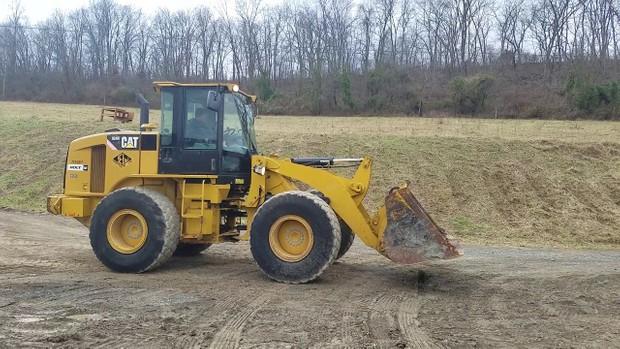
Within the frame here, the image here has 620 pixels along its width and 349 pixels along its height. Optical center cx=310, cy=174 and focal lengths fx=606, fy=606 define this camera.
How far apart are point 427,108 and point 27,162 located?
Answer: 28103 millimetres

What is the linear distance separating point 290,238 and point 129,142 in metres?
2.91

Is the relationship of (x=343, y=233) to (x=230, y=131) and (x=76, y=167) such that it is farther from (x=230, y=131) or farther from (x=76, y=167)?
(x=76, y=167)

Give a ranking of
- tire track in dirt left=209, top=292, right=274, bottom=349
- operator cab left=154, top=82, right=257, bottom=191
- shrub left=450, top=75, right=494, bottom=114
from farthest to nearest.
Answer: shrub left=450, top=75, right=494, bottom=114 → operator cab left=154, top=82, right=257, bottom=191 → tire track in dirt left=209, top=292, right=274, bottom=349

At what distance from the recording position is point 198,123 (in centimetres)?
872

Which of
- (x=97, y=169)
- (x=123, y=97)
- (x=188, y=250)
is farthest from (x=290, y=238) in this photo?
(x=123, y=97)

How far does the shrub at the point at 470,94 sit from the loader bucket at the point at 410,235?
33787mm

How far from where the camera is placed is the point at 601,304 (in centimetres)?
687

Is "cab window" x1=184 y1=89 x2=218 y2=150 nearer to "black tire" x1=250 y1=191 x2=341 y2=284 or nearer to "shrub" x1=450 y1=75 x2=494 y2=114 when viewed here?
"black tire" x1=250 y1=191 x2=341 y2=284

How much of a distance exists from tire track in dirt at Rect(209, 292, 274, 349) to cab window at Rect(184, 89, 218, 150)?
270 cm

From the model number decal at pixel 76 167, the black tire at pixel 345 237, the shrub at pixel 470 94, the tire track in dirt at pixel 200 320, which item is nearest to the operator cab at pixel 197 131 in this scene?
the model number decal at pixel 76 167

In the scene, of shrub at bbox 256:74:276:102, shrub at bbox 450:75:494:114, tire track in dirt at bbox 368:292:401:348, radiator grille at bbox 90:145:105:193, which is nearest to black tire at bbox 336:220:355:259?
tire track in dirt at bbox 368:292:401:348

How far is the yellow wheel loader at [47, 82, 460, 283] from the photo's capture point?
7.76 meters

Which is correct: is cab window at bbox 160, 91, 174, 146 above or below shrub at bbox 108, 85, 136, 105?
below

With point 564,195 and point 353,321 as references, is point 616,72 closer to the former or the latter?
point 564,195
